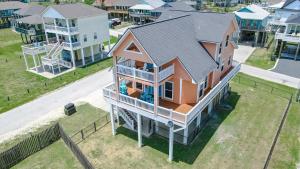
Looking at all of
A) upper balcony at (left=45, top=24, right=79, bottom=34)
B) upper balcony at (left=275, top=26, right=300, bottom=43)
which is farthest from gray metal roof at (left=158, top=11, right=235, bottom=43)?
upper balcony at (left=275, top=26, right=300, bottom=43)

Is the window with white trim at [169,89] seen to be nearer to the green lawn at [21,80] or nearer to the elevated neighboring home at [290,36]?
the green lawn at [21,80]

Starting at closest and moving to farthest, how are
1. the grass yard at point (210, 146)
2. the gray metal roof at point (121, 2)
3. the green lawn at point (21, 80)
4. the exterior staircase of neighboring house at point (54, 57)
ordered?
the grass yard at point (210, 146), the green lawn at point (21, 80), the exterior staircase of neighboring house at point (54, 57), the gray metal roof at point (121, 2)

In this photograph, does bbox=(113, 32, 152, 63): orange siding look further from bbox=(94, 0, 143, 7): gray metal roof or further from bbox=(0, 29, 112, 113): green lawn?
bbox=(94, 0, 143, 7): gray metal roof

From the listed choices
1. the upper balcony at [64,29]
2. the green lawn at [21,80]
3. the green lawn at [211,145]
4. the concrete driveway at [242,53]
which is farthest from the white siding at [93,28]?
the concrete driveway at [242,53]

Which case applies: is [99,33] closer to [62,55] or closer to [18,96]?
[62,55]

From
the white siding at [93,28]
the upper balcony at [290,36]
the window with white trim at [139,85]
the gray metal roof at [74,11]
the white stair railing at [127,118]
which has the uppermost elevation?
the gray metal roof at [74,11]

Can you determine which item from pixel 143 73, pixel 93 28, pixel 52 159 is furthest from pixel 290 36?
pixel 52 159

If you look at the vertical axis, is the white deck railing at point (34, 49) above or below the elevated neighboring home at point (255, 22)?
below

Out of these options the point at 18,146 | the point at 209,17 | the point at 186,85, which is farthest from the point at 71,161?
the point at 209,17
